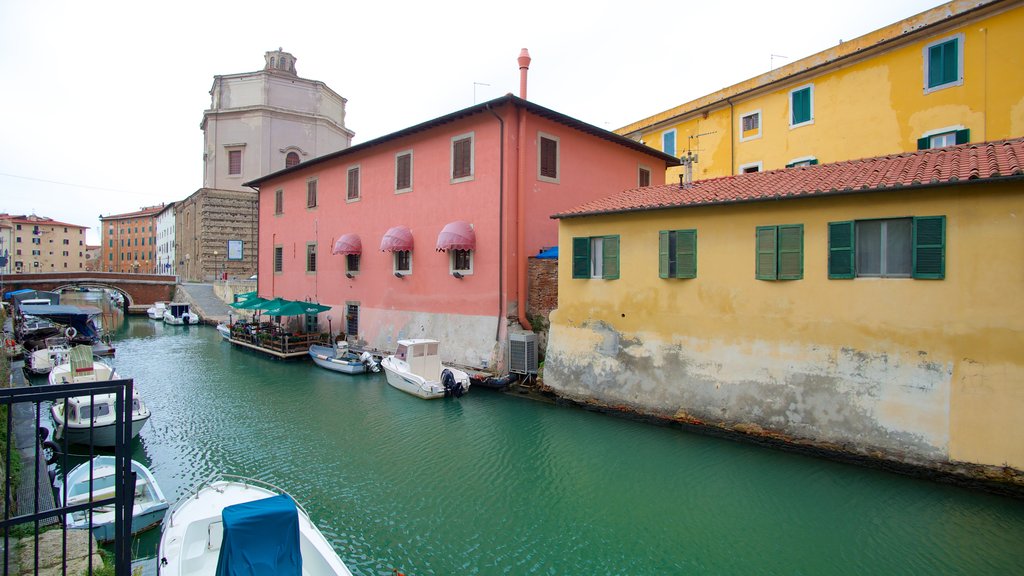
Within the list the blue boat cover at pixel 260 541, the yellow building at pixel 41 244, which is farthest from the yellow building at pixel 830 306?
the yellow building at pixel 41 244

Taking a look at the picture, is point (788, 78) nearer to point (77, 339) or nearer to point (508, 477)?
point (508, 477)

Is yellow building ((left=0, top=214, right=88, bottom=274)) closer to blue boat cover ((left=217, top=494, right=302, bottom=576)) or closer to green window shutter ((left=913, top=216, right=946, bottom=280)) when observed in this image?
blue boat cover ((left=217, top=494, right=302, bottom=576))

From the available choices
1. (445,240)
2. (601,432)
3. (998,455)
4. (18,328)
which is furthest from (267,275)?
(998,455)

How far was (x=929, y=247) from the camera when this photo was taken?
9.53 m

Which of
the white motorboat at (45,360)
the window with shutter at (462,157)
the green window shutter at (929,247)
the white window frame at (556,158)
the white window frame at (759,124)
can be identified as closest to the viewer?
the green window shutter at (929,247)

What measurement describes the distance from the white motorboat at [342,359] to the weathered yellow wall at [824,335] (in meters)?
9.08

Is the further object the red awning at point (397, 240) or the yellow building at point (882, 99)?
the red awning at point (397, 240)

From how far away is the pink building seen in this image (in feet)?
56.6

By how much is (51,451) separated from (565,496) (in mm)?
11111

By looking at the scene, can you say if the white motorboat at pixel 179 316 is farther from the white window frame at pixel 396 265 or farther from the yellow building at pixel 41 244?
the yellow building at pixel 41 244

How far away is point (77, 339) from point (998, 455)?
3319 cm

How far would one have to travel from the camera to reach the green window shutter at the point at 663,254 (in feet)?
42.0

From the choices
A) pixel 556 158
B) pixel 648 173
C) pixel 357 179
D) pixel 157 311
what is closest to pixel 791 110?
pixel 648 173

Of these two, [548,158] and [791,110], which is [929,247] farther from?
[791,110]
